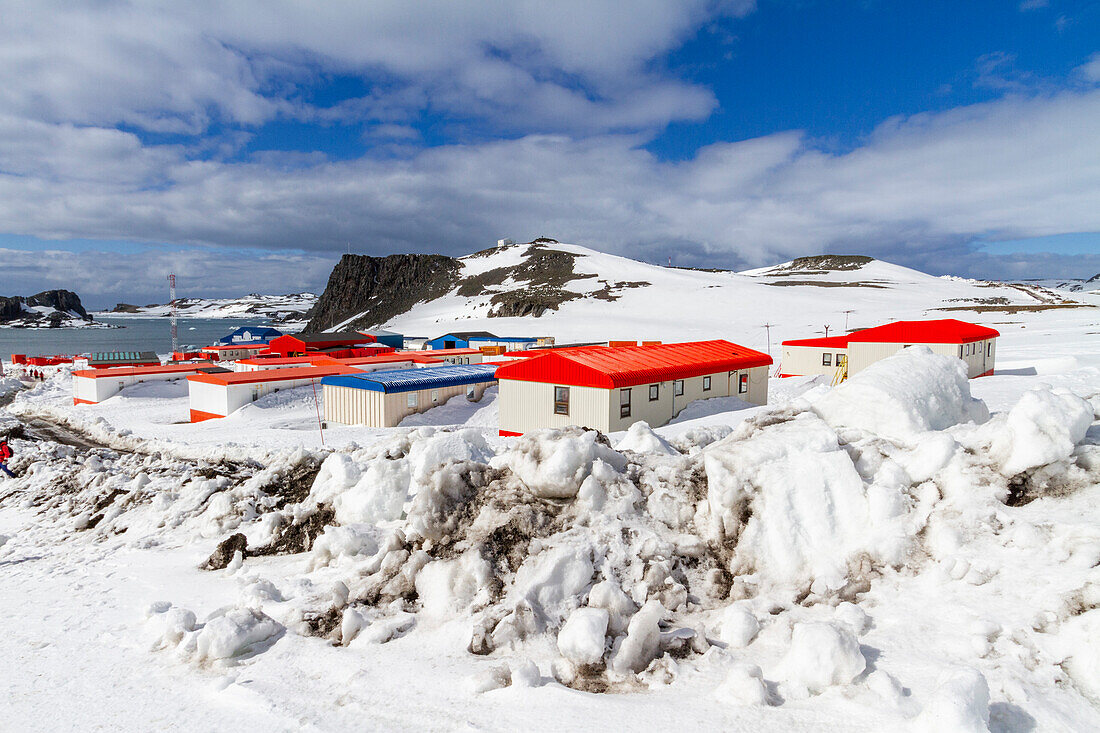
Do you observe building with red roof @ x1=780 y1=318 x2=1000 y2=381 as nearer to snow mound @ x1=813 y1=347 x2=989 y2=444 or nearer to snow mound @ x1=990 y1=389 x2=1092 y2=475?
snow mound @ x1=813 y1=347 x2=989 y2=444

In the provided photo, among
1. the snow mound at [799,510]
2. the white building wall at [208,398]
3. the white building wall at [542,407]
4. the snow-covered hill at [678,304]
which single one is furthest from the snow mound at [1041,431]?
the snow-covered hill at [678,304]

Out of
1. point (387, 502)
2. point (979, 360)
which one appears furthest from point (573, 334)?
point (387, 502)

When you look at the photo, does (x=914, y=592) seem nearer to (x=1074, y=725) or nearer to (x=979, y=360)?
(x=1074, y=725)

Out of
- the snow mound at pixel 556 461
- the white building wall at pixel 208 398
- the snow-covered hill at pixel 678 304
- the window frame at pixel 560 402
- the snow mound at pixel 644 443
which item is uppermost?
the snow-covered hill at pixel 678 304

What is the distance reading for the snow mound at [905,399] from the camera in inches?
361

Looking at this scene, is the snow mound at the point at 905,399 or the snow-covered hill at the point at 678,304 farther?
the snow-covered hill at the point at 678,304

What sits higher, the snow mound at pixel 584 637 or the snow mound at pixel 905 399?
the snow mound at pixel 905 399

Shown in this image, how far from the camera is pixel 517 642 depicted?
258 inches

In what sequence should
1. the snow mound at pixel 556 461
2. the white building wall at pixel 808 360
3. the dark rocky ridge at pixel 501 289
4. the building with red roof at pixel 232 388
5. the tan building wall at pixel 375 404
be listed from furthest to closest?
the dark rocky ridge at pixel 501 289 → the white building wall at pixel 808 360 → the building with red roof at pixel 232 388 → the tan building wall at pixel 375 404 → the snow mound at pixel 556 461

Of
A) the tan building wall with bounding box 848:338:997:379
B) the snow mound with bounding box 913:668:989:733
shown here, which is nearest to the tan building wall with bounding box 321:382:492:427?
the tan building wall with bounding box 848:338:997:379

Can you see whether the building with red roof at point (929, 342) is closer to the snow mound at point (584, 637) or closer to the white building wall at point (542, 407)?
the white building wall at point (542, 407)

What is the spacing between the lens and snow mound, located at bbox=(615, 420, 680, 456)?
37.1 feet

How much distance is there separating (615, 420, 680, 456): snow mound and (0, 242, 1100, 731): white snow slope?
1776mm

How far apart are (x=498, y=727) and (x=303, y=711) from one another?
204cm
